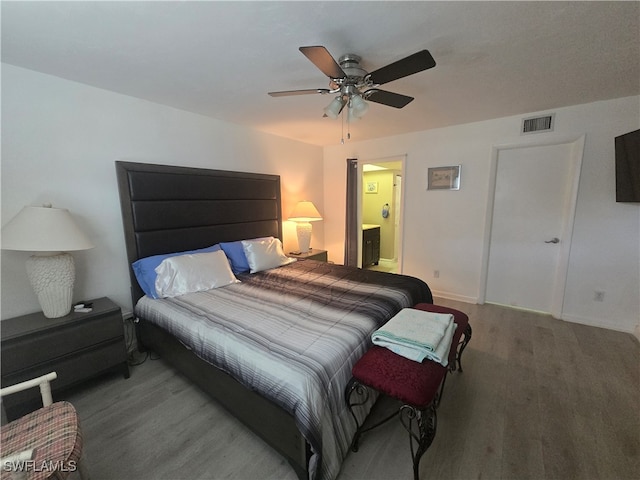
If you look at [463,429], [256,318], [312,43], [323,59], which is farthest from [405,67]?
[463,429]

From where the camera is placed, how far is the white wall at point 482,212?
2652 millimetres

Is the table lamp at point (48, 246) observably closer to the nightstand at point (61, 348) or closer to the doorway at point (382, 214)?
the nightstand at point (61, 348)

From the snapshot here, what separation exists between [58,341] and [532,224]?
4.65 meters

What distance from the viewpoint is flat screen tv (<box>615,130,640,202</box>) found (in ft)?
7.51

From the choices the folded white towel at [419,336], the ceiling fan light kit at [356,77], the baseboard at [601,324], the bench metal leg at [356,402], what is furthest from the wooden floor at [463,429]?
the ceiling fan light kit at [356,77]

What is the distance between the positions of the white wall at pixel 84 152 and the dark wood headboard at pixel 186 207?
0.12 meters

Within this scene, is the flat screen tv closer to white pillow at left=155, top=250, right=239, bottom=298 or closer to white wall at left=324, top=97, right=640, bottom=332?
white wall at left=324, top=97, right=640, bottom=332

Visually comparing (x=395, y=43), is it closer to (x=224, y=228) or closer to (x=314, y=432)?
(x=314, y=432)

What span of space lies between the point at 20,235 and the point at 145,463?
1.57 meters

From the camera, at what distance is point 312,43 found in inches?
63.4

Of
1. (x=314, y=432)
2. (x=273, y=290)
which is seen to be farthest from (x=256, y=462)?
(x=273, y=290)

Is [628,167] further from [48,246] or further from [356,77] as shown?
[48,246]

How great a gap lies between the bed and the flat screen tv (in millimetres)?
2121

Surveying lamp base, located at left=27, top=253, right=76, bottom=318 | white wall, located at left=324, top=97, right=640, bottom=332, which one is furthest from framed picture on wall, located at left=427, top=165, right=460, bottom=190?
lamp base, located at left=27, top=253, right=76, bottom=318
